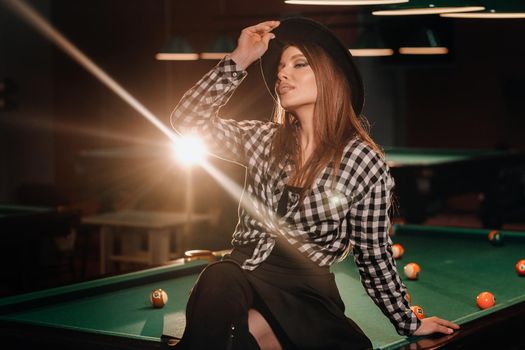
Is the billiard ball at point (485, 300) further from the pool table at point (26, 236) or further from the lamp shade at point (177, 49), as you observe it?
the lamp shade at point (177, 49)

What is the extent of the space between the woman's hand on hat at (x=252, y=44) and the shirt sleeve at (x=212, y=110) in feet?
0.07

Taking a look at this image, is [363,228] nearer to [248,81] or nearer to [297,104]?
[297,104]

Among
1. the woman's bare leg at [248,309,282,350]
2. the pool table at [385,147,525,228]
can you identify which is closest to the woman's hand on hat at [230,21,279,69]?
the woman's bare leg at [248,309,282,350]

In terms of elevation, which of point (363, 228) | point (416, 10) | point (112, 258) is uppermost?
point (416, 10)

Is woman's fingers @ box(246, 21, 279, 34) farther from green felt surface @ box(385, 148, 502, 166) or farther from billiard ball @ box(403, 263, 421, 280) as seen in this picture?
green felt surface @ box(385, 148, 502, 166)

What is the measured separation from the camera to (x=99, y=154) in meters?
9.00

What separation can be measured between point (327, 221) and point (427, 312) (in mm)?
856

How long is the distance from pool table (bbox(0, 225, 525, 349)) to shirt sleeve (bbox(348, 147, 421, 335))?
13 cm

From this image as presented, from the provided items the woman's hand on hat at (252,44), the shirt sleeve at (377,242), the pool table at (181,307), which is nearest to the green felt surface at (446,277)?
the pool table at (181,307)

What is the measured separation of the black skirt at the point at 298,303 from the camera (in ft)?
7.73

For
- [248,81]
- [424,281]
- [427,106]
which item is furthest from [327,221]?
[427,106]

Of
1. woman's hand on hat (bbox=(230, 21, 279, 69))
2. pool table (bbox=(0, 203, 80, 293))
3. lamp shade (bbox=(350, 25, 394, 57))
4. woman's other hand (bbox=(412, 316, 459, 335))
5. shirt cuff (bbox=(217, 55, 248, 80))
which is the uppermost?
lamp shade (bbox=(350, 25, 394, 57))

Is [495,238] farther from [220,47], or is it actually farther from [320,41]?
[220,47]

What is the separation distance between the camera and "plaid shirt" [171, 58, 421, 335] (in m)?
2.38
